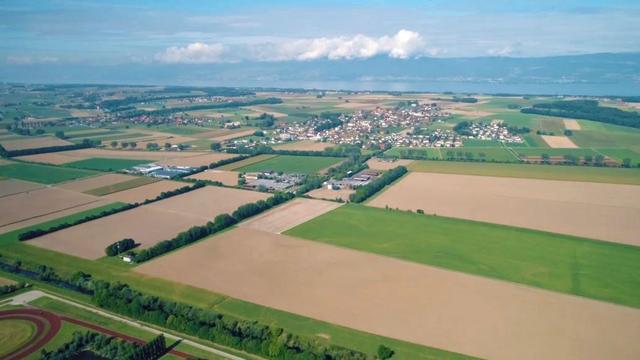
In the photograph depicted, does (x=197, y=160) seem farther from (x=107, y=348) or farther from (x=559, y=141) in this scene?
(x=559, y=141)

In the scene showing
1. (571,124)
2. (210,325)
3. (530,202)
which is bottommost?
(210,325)

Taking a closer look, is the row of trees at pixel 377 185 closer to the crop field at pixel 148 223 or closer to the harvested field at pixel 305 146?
the crop field at pixel 148 223

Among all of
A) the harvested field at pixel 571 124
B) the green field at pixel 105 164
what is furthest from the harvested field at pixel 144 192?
Answer: the harvested field at pixel 571 124

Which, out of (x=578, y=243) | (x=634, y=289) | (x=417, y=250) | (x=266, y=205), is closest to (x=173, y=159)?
(x=266, y=205)

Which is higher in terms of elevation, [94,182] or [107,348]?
→ [94,182]

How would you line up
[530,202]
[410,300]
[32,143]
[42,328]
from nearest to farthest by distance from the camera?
[42,328]
[410,300]
[530,202]
[32,143]

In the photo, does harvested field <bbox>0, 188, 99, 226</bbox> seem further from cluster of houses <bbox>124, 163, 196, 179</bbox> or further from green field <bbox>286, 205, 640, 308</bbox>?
green field <bbox>286, 205, 640, 308</bbox>

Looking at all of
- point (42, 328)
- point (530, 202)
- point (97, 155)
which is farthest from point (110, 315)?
point (97, 155)
